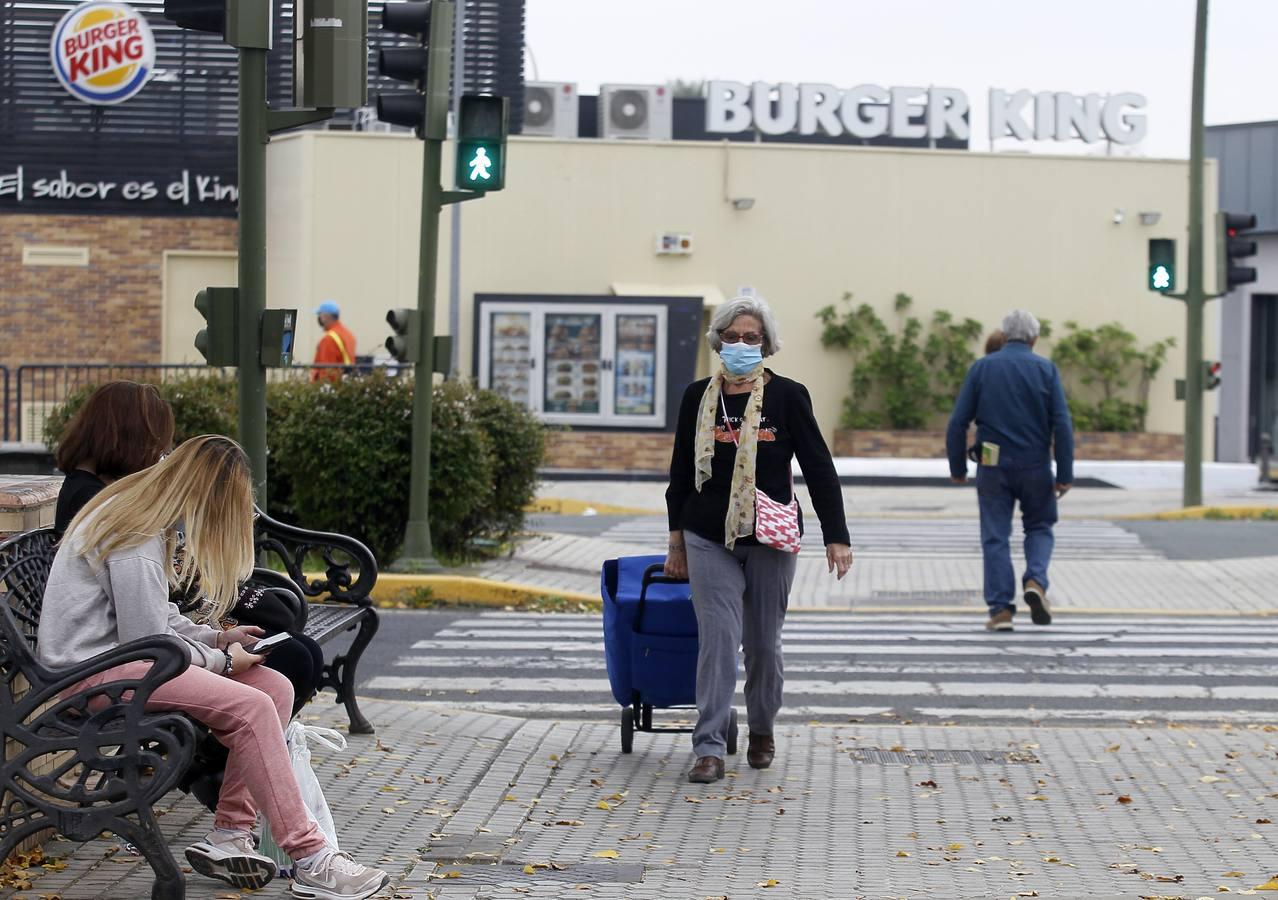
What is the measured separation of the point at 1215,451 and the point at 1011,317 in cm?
3022

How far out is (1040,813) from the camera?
6289mm

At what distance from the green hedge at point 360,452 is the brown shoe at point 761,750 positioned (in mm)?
6911

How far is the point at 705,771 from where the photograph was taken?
6.77 meters

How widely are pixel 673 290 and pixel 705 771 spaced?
76.1 feet

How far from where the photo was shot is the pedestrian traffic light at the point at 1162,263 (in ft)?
70.5

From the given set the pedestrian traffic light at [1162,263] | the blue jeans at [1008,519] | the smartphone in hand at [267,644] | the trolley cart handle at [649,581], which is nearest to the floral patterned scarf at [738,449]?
the trolley cart handle at [649,581]

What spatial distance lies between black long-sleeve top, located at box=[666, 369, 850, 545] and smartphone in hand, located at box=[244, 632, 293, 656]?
183cm

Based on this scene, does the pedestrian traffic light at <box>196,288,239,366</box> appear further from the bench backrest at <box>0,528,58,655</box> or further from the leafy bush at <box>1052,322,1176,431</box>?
the leafy bush at <box>1052,322,1176,431</box>

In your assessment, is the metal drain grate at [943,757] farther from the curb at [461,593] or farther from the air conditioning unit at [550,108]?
the air conditioning unit at [550,108]

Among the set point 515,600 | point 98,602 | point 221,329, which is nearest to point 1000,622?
point 515,600

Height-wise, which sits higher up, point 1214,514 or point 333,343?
point 333,343

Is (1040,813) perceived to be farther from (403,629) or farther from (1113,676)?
(403,629)

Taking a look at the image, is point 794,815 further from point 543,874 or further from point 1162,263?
point 1162,263

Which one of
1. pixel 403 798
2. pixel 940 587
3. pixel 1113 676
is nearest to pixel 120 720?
pixel 403 798
